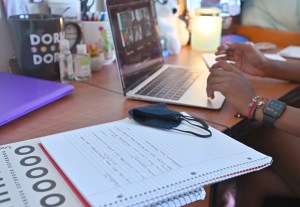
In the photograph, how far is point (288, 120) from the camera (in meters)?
0.81

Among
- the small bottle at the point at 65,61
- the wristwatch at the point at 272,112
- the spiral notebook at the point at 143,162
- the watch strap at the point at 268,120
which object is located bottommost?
the watch strap at the point at 268,120

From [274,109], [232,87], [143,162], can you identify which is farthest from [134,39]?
[143,162]

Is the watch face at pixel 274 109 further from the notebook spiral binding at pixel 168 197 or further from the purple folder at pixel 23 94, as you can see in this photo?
the purple folder at pixel 23 94

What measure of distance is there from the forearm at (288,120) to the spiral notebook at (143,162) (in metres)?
0.21

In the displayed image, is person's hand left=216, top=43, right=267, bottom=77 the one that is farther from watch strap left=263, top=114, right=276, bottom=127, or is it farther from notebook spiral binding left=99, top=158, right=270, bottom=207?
notebook spiral binding left=99, top=158, right=270, bottom=207

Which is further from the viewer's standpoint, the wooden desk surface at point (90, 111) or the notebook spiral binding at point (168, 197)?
the wooden desk surface at point (90, 111)

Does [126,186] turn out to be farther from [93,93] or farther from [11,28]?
[11,28]

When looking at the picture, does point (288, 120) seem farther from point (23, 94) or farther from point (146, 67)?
point (23, 94)

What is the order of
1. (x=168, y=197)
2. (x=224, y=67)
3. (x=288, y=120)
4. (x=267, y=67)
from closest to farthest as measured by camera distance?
1. (x=168, y=197)
2. (x=288, y=120)
3. (x=224, y=67)
4. (x=267, y=67)

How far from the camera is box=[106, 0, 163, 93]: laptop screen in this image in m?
0.94

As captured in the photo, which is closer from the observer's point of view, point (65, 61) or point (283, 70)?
point (65, 61)

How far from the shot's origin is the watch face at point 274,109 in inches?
32.1

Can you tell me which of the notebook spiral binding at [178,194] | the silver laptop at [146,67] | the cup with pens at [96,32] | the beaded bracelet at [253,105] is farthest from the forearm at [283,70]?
the notebook spiral binding at [178,194]

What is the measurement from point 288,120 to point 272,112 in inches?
1.6
